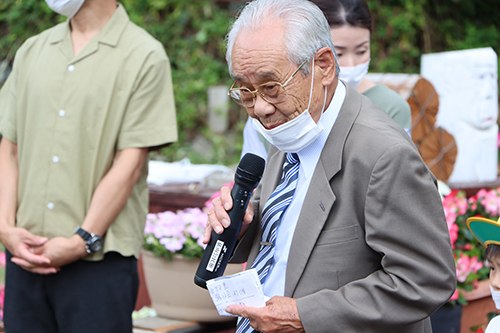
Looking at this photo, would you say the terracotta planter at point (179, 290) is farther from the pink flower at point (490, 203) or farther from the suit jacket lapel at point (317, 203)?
the suit jacket lapel at point (317, 203)

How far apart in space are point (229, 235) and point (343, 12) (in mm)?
1355

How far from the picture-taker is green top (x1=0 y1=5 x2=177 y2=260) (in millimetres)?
2654

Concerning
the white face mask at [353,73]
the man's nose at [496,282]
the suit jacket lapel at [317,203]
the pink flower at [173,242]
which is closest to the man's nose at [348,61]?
the white face mask at [353,73]

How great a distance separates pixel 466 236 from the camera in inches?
145

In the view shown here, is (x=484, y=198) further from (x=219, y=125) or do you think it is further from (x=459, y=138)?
(x=219, y=125)

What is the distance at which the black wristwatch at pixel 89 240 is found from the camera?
2576 mm

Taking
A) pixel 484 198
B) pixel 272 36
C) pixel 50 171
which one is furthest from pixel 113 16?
pixel 484 198

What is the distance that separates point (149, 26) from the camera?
8258 millimetres

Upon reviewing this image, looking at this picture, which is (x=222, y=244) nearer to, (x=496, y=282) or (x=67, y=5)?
(x=496, y=282)

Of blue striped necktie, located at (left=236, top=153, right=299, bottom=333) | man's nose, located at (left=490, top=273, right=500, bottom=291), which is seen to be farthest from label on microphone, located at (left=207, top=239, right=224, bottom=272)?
man's nose, located at (left=490, top=273, right=500, bottom=291)

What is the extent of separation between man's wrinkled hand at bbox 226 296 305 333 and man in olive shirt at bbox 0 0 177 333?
3.92 ft

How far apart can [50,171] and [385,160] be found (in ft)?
5.63

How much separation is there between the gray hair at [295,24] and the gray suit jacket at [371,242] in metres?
0.28

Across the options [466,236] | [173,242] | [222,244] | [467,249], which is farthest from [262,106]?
[467,249]
